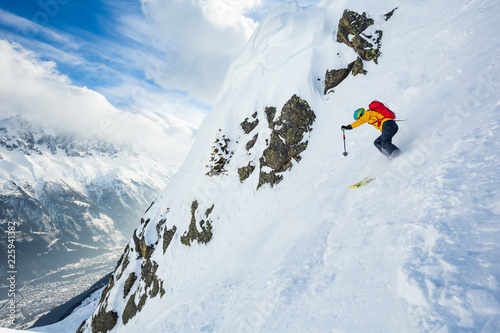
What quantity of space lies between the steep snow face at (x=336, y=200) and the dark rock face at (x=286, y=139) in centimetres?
10

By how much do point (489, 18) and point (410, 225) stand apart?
13.4 metres

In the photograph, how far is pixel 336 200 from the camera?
8391 millimetres

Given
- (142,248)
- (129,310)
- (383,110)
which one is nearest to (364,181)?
(383,110)

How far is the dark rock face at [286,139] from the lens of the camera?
48.9 ft

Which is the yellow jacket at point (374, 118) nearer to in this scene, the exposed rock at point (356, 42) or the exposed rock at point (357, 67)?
the exposed rock at point (356, 42)

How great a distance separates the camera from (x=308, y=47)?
749 inches

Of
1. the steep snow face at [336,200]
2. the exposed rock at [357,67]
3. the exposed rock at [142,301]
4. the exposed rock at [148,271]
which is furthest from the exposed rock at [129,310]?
the exposed rock at [357,67]

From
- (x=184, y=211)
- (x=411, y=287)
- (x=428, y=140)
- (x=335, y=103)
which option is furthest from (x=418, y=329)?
(x=184, y=211)

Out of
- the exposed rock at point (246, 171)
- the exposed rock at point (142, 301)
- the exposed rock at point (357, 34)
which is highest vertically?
the exposed rock at point (357, 34)

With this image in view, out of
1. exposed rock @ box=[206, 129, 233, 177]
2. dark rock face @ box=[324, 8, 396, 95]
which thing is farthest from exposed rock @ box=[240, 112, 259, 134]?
dark rock face @ box=[324, 8, 396, 95]

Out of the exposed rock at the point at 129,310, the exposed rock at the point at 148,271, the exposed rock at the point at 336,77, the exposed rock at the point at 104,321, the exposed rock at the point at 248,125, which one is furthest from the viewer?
the exposed rock at the point at 104,321

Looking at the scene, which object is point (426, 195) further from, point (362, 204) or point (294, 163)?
point (294, 163)

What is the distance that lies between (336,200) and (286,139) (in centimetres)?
781

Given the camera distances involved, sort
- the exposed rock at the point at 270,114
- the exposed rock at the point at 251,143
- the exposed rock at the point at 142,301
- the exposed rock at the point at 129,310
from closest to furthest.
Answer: the exposed rock at the point at 270,114, the exposed rock at the point at 142,301, the exposed rock at the point at 251,143, the exposed rock at the point at 129,310
